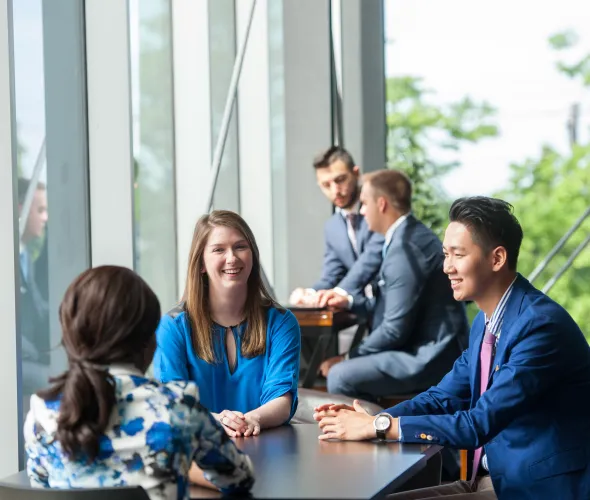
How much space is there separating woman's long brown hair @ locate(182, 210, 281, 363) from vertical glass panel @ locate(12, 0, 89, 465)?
26.6 inches

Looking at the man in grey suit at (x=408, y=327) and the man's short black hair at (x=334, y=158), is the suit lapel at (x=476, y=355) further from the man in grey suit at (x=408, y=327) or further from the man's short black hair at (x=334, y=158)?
the man's short black hair at (x=334, y=158)

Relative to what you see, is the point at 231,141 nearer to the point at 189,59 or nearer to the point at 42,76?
the point at 189,59

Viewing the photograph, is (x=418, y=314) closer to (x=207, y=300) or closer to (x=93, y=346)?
(x=207, y=300)

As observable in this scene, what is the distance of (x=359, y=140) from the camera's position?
7.91 metres

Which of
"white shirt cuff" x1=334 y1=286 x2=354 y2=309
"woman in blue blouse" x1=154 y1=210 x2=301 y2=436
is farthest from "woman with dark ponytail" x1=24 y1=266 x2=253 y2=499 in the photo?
"white shirt cuff" x1=334 y1=286 x2=354 y2=309

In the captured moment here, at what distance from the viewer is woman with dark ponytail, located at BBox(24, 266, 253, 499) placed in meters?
1.88

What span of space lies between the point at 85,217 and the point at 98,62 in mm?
546

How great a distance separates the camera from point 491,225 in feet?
9.05

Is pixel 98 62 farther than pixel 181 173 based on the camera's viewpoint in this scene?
No

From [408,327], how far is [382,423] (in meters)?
2.24

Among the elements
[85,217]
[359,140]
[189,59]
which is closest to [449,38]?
[359,140]

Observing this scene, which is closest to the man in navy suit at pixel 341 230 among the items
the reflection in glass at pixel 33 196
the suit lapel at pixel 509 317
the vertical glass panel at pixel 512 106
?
the reflection in glass at pixel 33 196

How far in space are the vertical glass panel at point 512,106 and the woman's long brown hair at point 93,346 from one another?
1319cm

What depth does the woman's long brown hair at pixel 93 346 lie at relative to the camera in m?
1.87
